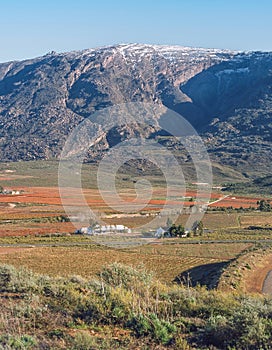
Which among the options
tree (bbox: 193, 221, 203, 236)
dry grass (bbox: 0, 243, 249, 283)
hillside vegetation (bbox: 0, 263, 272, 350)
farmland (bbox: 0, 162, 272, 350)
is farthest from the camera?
tree (bbox: 193, 221, 203, 236)

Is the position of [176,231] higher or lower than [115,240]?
lower

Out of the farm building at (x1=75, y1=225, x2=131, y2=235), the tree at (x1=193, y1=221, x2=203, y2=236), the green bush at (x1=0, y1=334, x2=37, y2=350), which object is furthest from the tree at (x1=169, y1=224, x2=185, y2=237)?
the green bush at (x1=0, y1=334, x2=37, y2=350)

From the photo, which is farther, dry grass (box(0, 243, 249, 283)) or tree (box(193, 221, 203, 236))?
tree (box(193, 221, 203, 236))

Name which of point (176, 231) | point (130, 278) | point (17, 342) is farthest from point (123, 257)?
point (17, 342)

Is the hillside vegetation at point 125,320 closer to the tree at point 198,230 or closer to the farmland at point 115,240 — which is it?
the farmland at point 115,240

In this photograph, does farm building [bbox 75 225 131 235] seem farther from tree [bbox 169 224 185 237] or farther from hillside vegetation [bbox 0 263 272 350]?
hillside vegetation [bbox 0 263 272 350]

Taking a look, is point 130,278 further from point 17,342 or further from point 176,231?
point 176,231

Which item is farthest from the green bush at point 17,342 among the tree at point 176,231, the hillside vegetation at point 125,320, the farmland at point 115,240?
the tree at point 176,231

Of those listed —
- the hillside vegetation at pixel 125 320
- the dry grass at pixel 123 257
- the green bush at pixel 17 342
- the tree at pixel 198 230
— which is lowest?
the tree at pixel 198 230

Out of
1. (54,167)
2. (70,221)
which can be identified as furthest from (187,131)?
(70,221)

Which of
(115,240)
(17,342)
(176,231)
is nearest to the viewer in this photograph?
(17,342)

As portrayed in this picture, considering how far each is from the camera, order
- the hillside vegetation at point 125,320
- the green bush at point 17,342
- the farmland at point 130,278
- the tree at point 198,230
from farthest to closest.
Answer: the tree at point 198,230
the farmland at point 130,278
the hillside vegetation at point 125,320
the green bush at point 17,342

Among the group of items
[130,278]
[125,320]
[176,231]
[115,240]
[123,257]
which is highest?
[125,320]

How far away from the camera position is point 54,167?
18075cm
